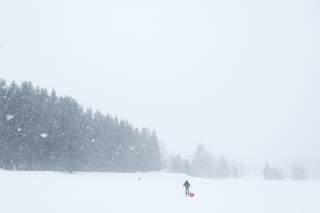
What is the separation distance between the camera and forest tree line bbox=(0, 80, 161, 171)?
45125 millimetres

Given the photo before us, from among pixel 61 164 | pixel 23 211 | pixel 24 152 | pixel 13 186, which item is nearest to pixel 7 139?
pixel 24 152

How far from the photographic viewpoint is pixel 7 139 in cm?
4412

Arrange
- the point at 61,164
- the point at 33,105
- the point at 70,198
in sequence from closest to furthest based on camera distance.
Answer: the point at 70,198
the point at 33,105
the point at 61,164

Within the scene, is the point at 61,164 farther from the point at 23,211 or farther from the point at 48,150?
the point at 23,211

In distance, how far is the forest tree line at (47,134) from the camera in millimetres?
45125

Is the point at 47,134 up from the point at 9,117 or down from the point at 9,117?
down

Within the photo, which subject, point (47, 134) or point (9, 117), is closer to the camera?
point (9, 117)

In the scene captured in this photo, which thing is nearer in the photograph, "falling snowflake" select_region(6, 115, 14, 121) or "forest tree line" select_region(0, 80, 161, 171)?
"falling snowflake" select_region(6, 115, 14, 121)

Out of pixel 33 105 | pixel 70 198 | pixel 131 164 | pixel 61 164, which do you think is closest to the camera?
pixel 70 198

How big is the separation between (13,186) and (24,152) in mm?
23209

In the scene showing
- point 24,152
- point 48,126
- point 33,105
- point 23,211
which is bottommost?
point 23,211

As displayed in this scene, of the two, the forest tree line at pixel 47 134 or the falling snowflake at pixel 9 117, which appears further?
the forest tree line at pixel 47 134

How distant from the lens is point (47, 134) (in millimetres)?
49094

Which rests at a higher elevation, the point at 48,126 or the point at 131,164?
the point at 48,126
